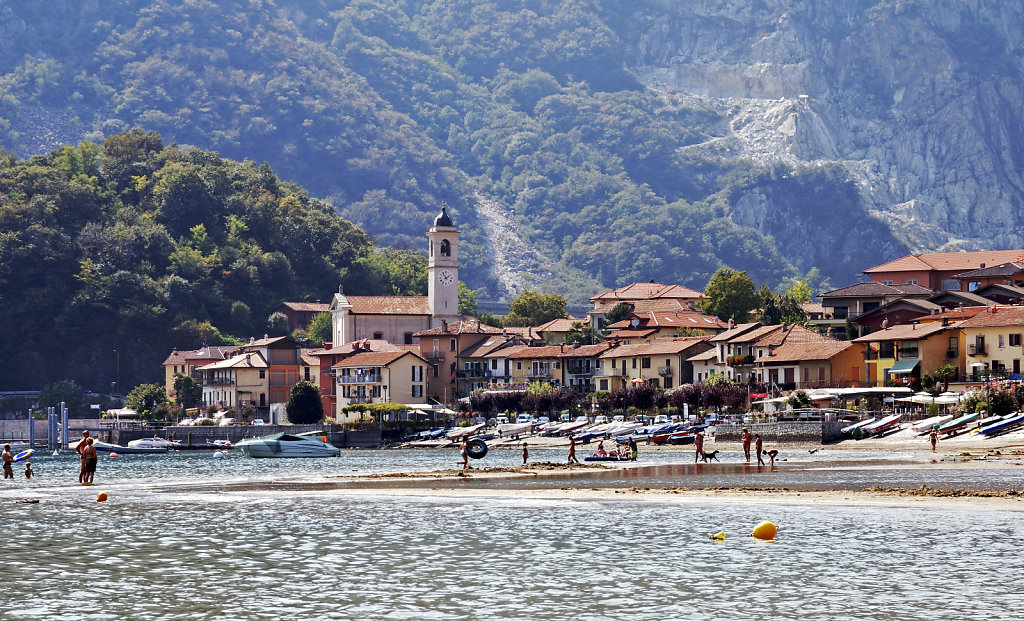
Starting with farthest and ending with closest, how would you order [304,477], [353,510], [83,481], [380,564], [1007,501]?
[304,477] < [83,481] < [353,510] < [1007,501] < [380,564]

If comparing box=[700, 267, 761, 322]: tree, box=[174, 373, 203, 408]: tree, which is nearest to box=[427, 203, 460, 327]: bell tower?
box=[174, 373, 203, 408]: tree

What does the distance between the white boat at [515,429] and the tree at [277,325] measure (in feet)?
238

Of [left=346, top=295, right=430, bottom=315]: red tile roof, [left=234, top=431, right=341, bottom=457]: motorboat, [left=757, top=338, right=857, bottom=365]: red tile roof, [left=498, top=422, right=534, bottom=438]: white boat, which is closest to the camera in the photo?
[left=234, top=431, right=341, bottom=457]: motorboat

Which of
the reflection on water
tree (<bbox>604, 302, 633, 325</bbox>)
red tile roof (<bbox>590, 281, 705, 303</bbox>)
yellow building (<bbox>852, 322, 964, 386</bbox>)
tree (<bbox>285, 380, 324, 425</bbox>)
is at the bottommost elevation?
the reflection on water

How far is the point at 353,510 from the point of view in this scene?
47281 mm

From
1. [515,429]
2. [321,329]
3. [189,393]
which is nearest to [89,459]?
[515,429]

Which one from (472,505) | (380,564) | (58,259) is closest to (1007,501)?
(472,505)

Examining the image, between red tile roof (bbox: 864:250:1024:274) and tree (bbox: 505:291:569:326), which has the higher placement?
red tile roof (bbox: 864:250:1024:274)

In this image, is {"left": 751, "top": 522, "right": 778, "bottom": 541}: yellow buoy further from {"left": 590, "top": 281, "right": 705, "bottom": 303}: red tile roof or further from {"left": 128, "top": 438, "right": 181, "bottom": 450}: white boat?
{"left": 590, "top": 281, "right": 705, "bottom": 303}: red tile roof

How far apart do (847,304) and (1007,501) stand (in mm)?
94510

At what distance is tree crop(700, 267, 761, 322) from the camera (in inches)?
6639

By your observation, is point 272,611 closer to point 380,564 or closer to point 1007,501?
point 380,564

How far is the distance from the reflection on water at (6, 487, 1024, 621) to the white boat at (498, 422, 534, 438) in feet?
242

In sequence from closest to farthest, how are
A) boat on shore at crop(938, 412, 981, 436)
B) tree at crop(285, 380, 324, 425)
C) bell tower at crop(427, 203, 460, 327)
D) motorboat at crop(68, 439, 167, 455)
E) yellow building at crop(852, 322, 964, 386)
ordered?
boat on shore at crop(938, 412, 981, 436), yellow building at crop(852, 322, 964, 386), motorboat at crop(68, 439, 167, 455), tree at crop(285, 380, 324, 425), bell tower at crop(427, 203, 460, 327)
